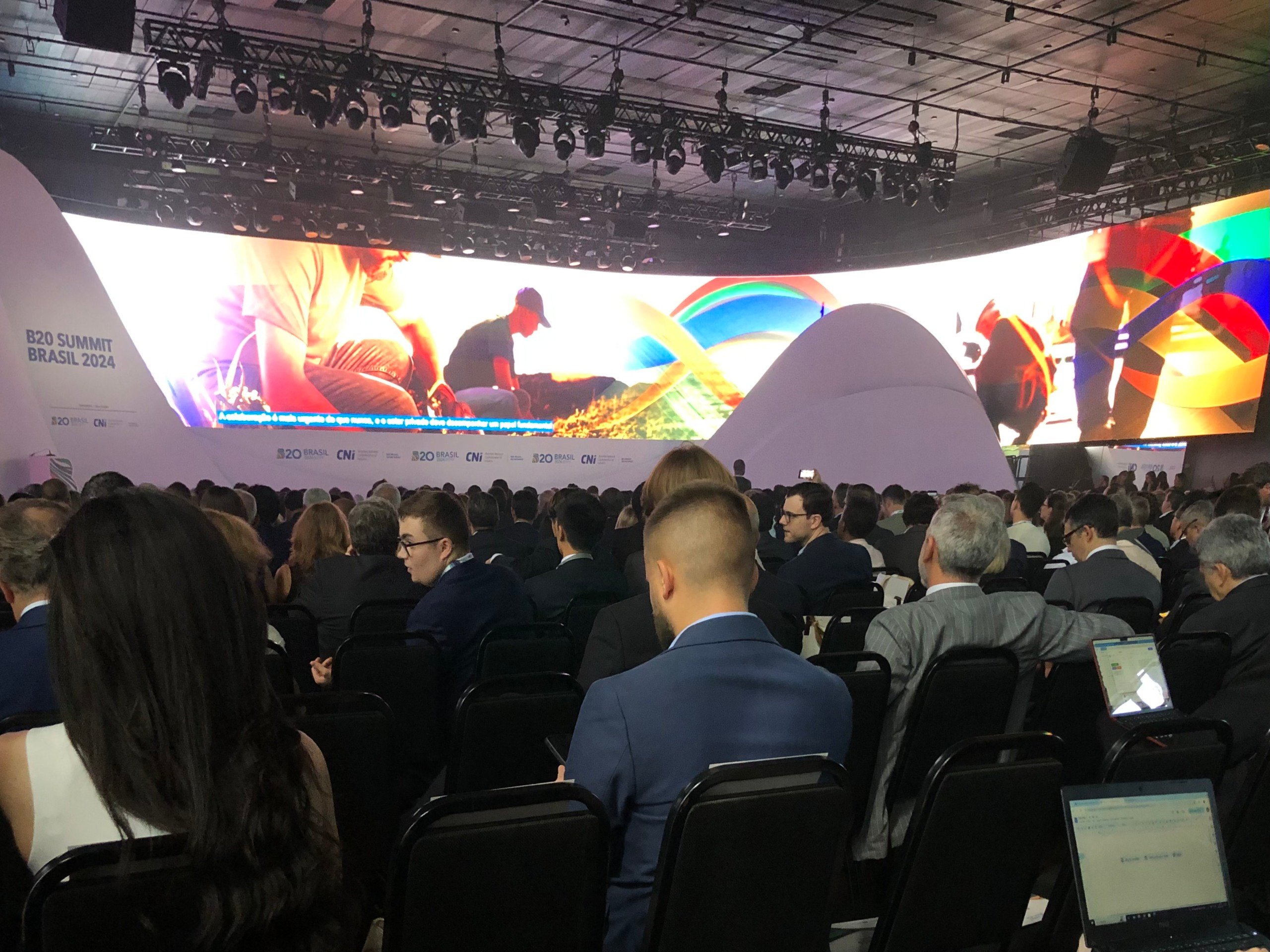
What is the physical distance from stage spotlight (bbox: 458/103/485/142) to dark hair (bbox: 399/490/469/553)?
29.7ft

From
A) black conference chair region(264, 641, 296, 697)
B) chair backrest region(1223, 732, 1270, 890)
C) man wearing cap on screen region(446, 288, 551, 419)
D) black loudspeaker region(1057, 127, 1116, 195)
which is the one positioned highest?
black loudspeaker region(1057, 127, 1116, 195)

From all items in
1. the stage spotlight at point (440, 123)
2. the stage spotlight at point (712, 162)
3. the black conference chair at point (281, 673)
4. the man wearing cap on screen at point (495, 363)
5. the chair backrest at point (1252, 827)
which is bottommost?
the chair backrest at point (1252, 827)

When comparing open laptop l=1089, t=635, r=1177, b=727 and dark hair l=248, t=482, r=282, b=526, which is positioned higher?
dark hair l=248, t=482, r=282, b=526

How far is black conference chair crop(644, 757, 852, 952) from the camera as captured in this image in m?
1.59

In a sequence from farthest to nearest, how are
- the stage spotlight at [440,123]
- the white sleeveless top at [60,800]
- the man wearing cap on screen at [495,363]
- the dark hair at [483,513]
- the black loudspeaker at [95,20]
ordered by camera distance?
1. the man wearing cap on screen at [495,363]
2. the stage spotlight at [440,123]
3. the black loudspeaker at [95,20]
4. the dark hair at [483,513]
5. the white sleeveless top at [60,800]

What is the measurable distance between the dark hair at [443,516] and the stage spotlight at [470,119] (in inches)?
357

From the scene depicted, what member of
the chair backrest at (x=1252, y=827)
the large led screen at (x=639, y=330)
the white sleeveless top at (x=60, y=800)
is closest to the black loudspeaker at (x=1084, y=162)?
the large led screen at (x=639, y=330)

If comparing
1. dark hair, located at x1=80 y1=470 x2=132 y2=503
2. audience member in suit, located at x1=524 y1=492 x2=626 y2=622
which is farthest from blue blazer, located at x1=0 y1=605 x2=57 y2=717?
dark hair, located at x1=80 y1=470 x2=132 y2=503

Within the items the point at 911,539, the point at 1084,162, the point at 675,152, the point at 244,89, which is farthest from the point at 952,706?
the point at 1084,162

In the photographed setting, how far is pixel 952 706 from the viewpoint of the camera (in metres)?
2.76

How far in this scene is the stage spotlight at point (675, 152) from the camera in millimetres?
13023

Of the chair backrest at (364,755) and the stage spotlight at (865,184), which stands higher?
the stage spotlight at (865,184)

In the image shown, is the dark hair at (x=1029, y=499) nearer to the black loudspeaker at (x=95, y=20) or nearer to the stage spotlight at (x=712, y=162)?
the stage spotlight at (x=712, y=162)

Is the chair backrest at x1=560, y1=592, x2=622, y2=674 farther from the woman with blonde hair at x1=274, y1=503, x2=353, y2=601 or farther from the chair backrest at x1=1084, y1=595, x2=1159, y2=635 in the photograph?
the chair backrest at x1=1084, y1=595, x2=1159, y2=635
